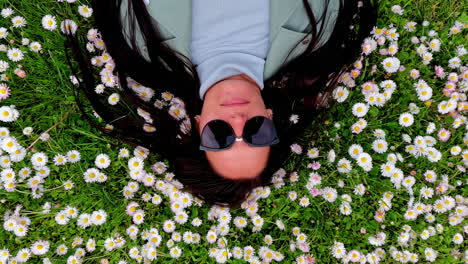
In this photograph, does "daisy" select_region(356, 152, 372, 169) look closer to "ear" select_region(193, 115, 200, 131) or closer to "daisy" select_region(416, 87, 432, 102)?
"daisy" select_region(416, 87, 432, 102)

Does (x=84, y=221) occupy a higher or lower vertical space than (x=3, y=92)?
lower

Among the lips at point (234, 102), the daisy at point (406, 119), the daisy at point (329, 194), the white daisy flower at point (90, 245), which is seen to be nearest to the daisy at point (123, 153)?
the white daisy flower at point (90, 245)

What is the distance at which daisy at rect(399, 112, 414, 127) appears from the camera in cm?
276

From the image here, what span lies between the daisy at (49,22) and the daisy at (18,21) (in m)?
0.18

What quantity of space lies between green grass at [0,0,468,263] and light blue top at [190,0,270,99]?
854 mm

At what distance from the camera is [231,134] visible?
202 centimetres

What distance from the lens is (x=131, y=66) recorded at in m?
2.49

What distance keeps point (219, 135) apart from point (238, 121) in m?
0.14

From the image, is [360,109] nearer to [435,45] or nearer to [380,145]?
[380,145]

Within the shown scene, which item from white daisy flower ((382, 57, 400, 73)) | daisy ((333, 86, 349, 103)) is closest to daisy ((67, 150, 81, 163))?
daisy ((333, 86, 349, 103))

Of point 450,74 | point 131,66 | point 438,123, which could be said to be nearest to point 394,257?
point 438,123

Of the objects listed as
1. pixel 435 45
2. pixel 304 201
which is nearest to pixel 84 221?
pixel 304 201

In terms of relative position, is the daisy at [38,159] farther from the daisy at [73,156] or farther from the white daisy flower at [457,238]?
the white daisy flower at [457,238]

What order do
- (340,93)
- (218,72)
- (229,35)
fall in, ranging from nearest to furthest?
(218,72) < (229,35) < (340,93)
